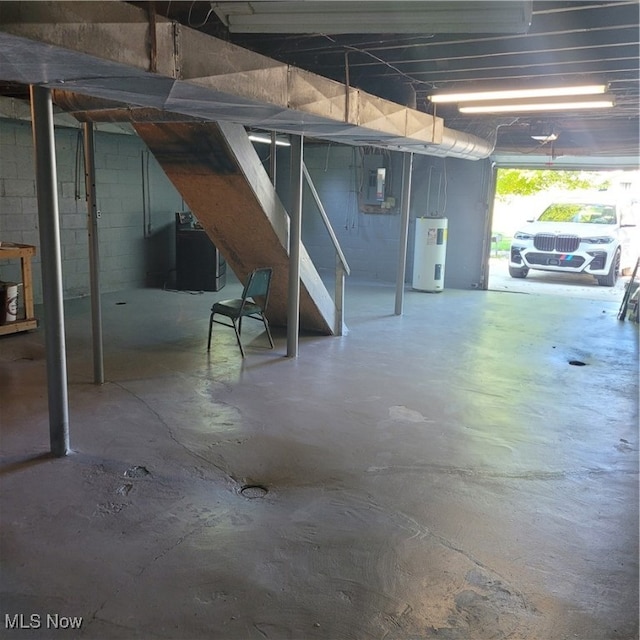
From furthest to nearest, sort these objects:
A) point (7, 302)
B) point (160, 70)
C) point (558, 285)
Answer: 1. point (558, 285)
2. point (7, 302)
3. point (160, 70)

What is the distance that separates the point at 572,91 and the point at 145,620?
4.80m

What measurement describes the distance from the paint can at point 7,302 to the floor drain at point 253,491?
391cm

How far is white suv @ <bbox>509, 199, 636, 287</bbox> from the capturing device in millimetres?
9695

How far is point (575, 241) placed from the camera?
32.0 feet

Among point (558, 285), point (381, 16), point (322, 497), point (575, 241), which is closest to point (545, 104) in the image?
point (381, 16)

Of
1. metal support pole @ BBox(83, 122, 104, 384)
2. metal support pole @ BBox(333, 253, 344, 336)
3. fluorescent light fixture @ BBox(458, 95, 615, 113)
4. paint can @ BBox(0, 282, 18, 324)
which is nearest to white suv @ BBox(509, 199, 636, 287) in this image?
fluorescent light fixture @ BBox(458, 95, 615, 113)

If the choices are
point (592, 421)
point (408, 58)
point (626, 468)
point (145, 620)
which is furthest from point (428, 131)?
point (145, 620)

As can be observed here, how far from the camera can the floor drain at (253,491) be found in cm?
292

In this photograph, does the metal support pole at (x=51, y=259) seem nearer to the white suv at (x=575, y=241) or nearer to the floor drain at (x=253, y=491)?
the floor drain at (x=253, y=491)

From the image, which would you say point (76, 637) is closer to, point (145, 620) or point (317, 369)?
point (145, 620)

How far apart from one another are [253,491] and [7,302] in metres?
3.98

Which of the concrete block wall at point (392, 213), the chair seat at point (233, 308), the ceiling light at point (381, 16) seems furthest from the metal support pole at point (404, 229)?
the ceiling light at point (381, 16)

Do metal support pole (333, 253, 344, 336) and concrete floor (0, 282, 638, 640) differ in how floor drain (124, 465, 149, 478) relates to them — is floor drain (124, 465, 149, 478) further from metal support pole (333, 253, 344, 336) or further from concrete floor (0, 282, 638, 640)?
metal support pole (333, 253, 344, 336)

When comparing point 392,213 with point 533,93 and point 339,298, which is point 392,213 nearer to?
point 339,298
